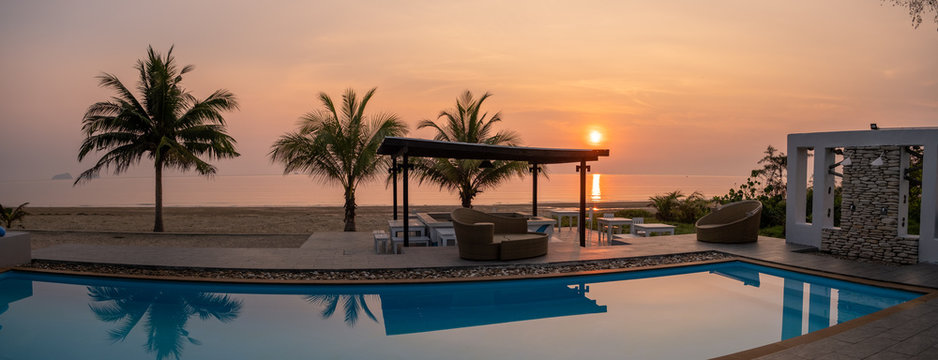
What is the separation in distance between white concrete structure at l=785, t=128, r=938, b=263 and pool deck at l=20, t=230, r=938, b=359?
42cm

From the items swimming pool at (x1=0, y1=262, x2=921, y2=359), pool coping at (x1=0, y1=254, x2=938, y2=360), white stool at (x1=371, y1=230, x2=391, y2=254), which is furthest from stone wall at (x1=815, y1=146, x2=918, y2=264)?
white stool at (x1=371, y1=230, x2=391, y2=254)

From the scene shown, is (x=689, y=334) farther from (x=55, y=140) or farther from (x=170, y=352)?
(x=55, y=140)

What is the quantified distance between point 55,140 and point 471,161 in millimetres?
27803

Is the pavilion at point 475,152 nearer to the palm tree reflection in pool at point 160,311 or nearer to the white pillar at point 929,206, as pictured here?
the palm tree reflection in pool at point 160,311

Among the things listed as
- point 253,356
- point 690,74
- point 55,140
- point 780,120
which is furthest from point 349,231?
point 55,140

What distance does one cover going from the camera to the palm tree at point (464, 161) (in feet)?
46.3

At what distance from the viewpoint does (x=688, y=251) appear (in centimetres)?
909

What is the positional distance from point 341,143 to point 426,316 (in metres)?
8.53

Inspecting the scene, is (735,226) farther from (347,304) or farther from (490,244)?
(347,304)

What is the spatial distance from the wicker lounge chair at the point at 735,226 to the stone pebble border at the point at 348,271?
2.84m

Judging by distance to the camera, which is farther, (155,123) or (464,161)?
(155,123)

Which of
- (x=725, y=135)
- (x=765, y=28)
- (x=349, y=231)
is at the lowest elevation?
(x=349, y=231)

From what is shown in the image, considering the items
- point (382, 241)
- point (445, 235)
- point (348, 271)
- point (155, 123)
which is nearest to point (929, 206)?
point (445, 235)

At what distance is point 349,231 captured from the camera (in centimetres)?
1327
